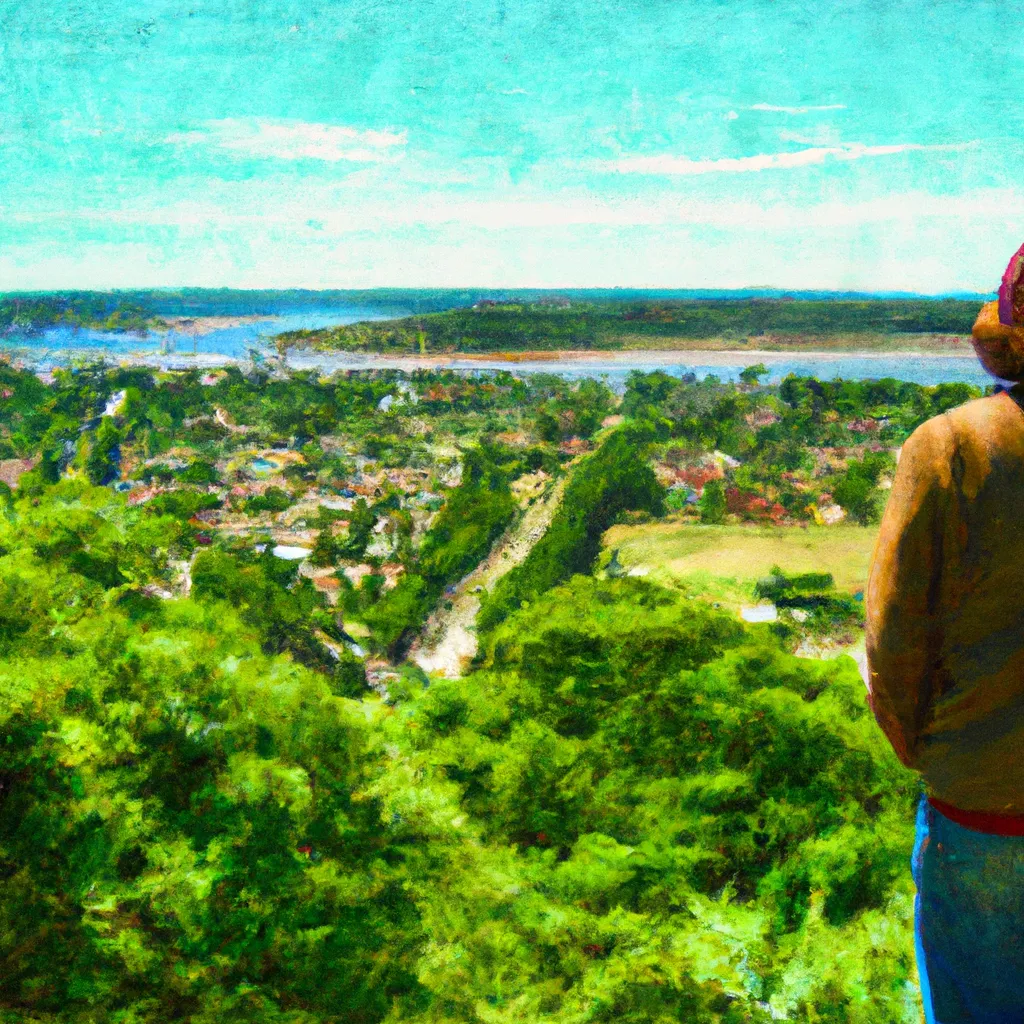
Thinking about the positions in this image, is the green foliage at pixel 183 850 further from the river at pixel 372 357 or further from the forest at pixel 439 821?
the river at pixel 372 357

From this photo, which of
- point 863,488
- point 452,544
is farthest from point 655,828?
point 863,488

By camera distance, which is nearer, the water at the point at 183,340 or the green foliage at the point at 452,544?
the green foliage at the point at 452,544

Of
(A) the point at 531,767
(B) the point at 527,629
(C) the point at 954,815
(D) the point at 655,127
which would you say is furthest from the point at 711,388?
(C) the point at 954,815

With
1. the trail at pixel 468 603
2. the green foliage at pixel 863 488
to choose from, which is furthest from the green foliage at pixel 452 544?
the green foliage at pixel 863 488

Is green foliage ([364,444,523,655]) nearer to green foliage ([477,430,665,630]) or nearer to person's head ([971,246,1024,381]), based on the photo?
green foliage ([477,430,665,630])

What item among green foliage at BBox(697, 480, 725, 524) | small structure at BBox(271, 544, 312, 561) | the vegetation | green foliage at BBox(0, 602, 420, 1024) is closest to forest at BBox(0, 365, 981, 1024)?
green foliage at BBox(0, 602, 420, 1024)
